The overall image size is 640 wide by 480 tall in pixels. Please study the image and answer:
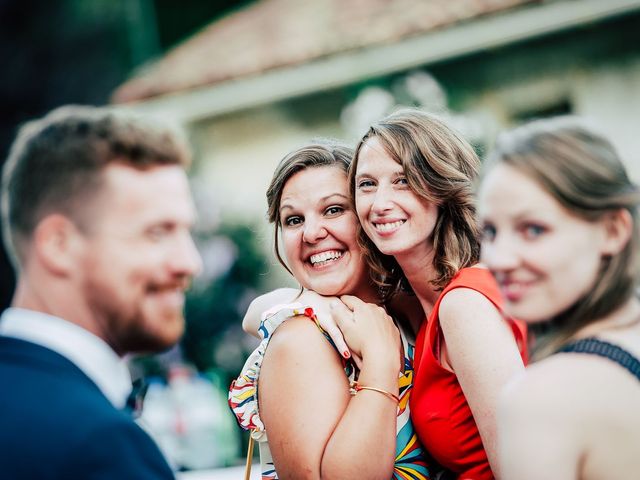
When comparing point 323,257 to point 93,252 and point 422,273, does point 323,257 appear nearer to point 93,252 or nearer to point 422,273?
point 422,273

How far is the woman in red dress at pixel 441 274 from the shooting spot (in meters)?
2.35

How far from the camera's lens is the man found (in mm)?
1690

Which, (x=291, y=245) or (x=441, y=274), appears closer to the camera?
(x=441, y=274)

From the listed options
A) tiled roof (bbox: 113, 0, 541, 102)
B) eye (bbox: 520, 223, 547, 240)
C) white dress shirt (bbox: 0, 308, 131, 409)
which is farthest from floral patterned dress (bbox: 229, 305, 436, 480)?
tiled roof (bbox: 113, 0, 541, 102)

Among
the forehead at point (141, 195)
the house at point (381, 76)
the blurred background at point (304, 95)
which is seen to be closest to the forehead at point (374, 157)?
the forehead at point (141, 195)

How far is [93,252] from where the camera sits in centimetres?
179

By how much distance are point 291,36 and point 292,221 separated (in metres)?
7.01

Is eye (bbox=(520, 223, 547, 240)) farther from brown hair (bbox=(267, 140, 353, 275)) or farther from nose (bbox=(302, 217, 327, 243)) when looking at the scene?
brown hair (bbox=(267, 140, 353, 275))

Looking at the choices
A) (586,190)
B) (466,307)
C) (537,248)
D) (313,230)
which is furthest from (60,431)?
(313,230)

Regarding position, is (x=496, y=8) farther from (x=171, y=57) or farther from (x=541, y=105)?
(x=171, y=57)

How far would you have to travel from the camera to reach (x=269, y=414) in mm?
2457

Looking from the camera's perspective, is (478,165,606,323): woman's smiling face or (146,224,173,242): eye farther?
(146,224,173,242): eye

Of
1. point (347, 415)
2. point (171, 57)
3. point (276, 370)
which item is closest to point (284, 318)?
point (276, 370)

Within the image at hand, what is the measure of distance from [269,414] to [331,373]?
240 millimetres
